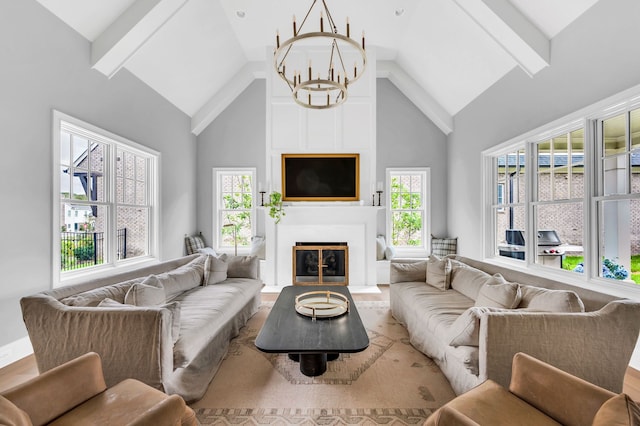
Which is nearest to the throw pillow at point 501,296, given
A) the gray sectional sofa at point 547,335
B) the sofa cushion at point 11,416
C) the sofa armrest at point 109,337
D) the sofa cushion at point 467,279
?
the gray sectional sofa at point 547,335

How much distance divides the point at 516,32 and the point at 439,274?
263cm

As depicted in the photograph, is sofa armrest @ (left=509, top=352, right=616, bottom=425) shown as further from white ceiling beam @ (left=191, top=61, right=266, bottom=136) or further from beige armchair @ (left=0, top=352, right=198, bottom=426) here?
white ceiling beam @ (left=191, top=61, right=266, bottom=136)

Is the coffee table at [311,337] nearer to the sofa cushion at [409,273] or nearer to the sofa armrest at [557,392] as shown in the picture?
the sofa armrest at [557,392]

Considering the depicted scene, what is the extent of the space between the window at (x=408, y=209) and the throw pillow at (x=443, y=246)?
22 cm

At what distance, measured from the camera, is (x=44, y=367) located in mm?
1818

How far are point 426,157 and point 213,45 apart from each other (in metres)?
4.16

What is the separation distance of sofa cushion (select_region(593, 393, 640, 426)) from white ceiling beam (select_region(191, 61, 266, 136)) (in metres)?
6.07

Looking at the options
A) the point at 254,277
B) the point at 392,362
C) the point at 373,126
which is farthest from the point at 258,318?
the point at 373,126

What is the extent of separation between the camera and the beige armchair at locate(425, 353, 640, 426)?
3.97ft

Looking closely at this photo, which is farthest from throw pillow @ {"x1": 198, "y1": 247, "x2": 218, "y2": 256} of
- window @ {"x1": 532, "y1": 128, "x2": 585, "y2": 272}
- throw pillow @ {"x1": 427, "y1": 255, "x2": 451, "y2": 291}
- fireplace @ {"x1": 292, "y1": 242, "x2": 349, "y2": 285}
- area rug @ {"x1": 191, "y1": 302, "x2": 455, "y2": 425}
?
window @ {"x1": 532, "y1": 128, "x2": 585, "y2": 272}

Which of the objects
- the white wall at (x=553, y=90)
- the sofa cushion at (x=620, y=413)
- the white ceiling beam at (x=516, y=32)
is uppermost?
the white ceiling beam at (x=516, y=32)

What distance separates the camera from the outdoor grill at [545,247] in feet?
11.0

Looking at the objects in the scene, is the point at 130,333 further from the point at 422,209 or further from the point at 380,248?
the point at 422,209

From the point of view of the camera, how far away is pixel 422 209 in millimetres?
5996
